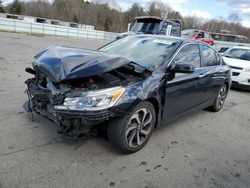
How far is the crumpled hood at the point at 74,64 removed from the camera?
9.03 feet

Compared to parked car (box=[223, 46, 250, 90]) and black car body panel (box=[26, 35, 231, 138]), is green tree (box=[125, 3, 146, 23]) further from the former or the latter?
black car body panel (box=[26, 35, 231, 138])

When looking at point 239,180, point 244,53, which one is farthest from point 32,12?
point 239,180

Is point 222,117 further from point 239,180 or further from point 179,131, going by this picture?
point 239,180

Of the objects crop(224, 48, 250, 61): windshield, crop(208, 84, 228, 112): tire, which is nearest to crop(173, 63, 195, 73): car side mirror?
crop(208, 84, 228, 112): tire

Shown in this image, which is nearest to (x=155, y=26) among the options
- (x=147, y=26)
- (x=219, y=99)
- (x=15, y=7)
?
(x=147, y=26)

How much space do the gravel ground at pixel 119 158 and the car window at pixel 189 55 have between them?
121cm

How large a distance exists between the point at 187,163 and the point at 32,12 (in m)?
79.1

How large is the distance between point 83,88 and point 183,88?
1.76 meters

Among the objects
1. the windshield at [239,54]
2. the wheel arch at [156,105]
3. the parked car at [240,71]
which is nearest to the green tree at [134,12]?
the windshield at [239,54]

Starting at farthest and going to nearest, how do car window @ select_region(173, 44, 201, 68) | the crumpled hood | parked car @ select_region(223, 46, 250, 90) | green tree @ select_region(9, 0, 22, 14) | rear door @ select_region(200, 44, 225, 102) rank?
green tree @ select_region(9, 0, 22, 14) < parked car @ select_region(223, 46, 250, 90) < rear door @ select_region(200, 44, 225, 102) < car window @ select_region(173, 44, 201, 68) < the crumpled hood

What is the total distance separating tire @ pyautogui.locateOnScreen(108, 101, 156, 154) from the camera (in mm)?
2930

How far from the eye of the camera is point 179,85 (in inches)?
145

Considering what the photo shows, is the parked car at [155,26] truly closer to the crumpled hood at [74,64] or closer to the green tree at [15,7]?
the crumpled hood at [74,64]

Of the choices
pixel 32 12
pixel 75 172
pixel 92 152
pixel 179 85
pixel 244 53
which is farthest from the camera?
pixel 32 12
